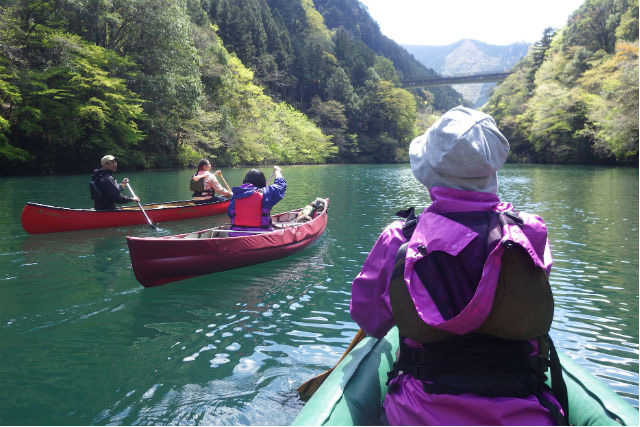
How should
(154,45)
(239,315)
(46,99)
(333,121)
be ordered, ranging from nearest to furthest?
(239,315), (46,99), (154,45), (333,121)

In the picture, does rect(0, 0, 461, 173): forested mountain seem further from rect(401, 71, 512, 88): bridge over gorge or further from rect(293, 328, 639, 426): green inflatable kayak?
rect(401, 71, 512, 88): bridge over gorge

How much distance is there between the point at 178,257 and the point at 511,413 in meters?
4.53

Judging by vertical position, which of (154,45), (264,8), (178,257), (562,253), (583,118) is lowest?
(562,253)

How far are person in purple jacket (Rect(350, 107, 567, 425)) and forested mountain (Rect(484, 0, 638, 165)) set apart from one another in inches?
1059

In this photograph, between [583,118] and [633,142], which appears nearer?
[633,142]

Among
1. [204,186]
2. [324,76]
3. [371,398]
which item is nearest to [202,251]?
[371,398]

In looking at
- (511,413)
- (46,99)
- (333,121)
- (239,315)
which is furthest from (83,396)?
(333,121)

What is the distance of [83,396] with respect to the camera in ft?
9.89

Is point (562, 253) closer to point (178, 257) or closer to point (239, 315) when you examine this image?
point (239, 315)

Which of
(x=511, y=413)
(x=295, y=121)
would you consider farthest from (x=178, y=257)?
(x=295, y=121)

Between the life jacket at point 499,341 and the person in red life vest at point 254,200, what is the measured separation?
4832mm

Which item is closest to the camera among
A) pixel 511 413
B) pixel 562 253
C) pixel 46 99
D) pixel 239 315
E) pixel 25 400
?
pixel 511 413

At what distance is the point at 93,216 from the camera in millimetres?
8523

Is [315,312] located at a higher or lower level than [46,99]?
lower
